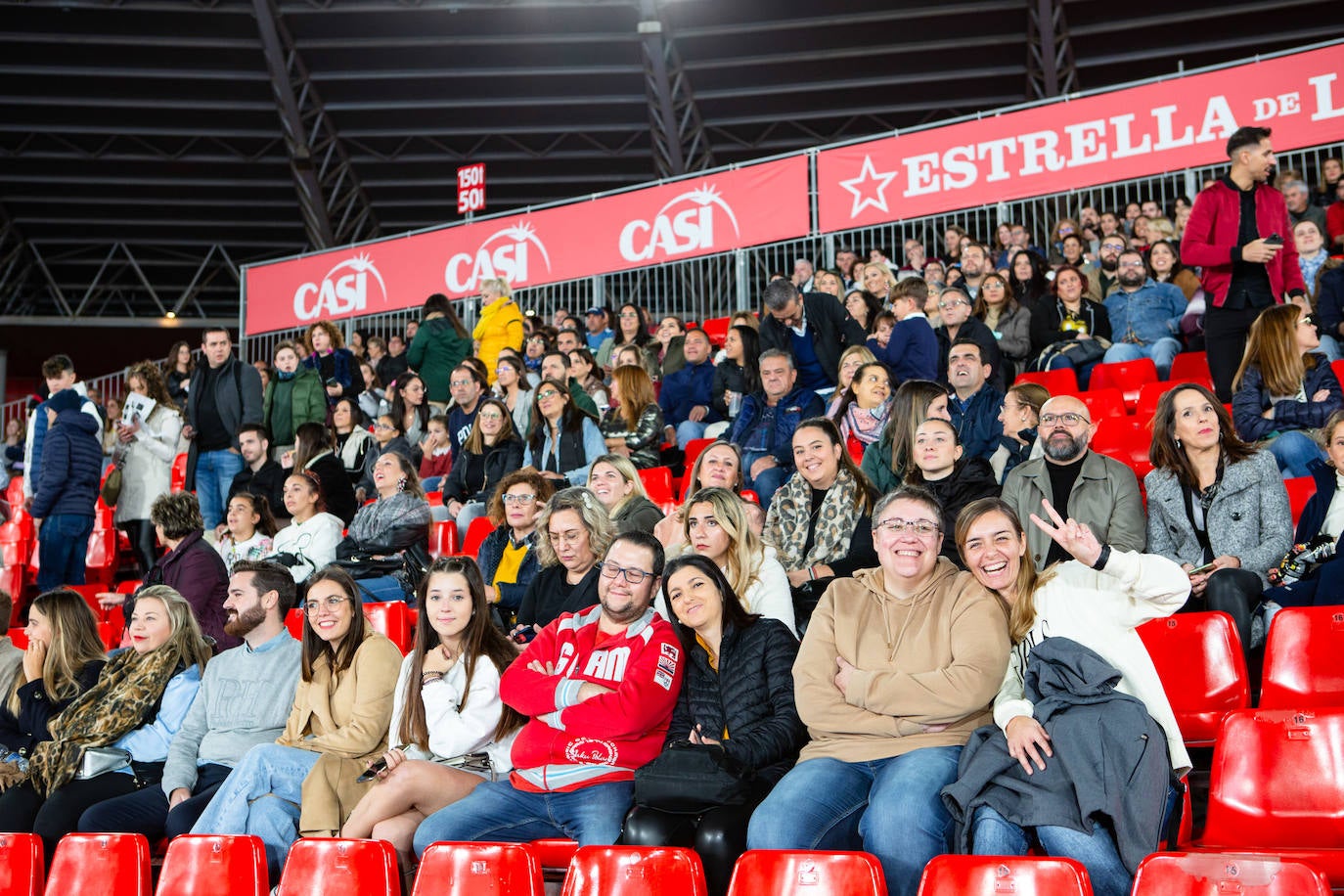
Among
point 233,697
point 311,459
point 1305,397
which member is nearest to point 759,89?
→ point 311,459

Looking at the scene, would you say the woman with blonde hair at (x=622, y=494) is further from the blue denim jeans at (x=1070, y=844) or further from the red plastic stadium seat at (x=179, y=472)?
the red plastic stadium seat at (x=179, y=472)

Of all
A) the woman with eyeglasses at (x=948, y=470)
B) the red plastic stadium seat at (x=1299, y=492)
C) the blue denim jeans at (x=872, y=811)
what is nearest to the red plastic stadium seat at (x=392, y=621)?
the woman with eyeglasses at (x=948, y=470)

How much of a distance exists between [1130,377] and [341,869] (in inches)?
199

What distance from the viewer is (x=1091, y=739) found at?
2.54 m

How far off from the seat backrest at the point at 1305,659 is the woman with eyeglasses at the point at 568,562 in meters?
1.93

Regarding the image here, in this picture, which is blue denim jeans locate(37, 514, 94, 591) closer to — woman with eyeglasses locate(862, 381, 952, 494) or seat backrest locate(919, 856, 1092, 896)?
woman with eyeglasses locate(862, 381, 952, 494)

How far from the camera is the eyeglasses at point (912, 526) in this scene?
3.05 m

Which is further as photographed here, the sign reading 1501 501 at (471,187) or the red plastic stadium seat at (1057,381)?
the sign reading 1501 501 at (471,187)

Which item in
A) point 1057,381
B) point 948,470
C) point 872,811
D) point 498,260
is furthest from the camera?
point 498,260

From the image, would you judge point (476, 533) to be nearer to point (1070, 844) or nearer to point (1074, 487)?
point (1074, 487)

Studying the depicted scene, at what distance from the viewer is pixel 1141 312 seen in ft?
23.7

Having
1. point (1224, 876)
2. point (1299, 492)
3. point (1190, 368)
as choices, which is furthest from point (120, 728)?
point (1190, 368)

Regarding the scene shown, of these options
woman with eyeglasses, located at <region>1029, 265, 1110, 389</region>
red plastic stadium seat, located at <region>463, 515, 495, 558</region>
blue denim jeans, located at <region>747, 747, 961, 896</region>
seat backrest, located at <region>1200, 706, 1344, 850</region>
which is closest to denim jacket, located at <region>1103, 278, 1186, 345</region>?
woman with eyeglasses, located at <region>1029, 265, 1110, 389</region>

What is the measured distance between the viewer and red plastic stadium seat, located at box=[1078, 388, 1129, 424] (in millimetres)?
5921
